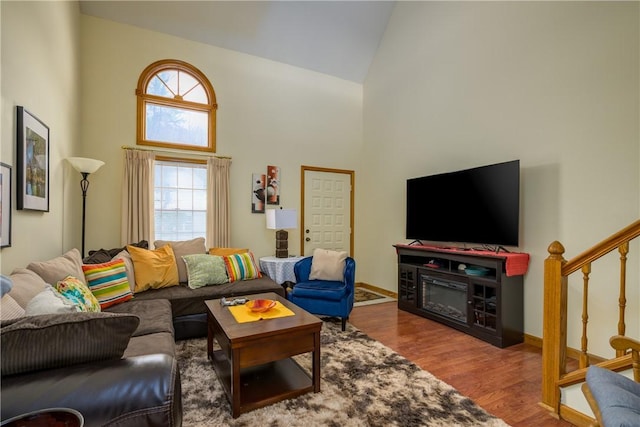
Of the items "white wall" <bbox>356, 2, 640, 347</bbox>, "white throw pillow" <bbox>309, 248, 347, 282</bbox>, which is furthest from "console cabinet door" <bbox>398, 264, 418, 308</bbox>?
"white throw pillow" <bbox>309, 248, 347, 282</bbox>

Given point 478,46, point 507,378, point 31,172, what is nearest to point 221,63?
point 31,172

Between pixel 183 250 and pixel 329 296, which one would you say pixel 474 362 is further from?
pixel 183 250

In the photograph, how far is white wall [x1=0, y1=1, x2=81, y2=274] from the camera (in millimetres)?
2047

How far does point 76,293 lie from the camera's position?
206 cm

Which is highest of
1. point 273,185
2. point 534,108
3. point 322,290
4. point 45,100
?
point 534,108

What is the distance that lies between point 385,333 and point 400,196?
2.21 meters

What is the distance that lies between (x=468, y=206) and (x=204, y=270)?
3.04m

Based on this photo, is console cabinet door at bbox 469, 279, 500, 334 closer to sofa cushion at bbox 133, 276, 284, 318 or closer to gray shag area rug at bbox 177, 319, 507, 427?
gray shag area rug at bbox 177, 319, 507, 427

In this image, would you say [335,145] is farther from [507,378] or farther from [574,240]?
[507,378]

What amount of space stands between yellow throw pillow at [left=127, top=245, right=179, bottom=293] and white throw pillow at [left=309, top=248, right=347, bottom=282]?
5.13 ft

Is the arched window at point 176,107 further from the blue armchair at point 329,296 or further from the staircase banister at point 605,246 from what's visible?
the staircase banister at point 605,246

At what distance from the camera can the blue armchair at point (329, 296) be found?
3.32m

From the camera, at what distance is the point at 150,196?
4.14m

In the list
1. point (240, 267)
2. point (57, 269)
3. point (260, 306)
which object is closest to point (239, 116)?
point (240, 267)
